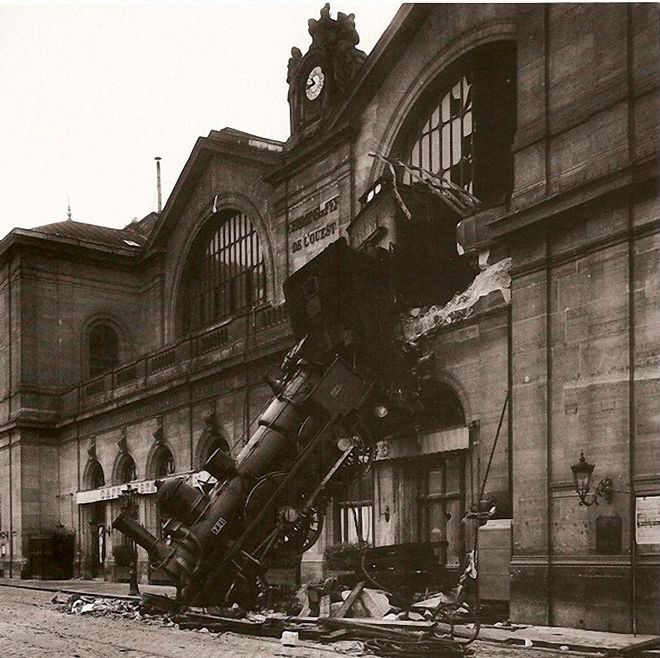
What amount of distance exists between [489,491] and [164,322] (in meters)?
19.4

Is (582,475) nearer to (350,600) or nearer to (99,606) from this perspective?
(350,600)

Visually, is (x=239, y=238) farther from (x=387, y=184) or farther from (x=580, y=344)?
(x=580, y=344)

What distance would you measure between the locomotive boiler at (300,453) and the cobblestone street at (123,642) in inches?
59.6

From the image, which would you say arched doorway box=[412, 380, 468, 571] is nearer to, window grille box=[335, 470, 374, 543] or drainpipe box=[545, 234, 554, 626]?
window grille box=[335, 470, 374, 543]

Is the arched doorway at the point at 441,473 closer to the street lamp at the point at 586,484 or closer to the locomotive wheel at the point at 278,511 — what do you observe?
the locomotive wheel at the point at 278,511

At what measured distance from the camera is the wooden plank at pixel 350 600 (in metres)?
16.8

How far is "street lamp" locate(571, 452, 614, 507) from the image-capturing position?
14.7 m

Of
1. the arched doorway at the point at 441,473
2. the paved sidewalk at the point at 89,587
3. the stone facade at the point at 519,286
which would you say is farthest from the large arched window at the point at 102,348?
the arched doorway at the point at 441,473

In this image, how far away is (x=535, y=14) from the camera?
17.2 meters

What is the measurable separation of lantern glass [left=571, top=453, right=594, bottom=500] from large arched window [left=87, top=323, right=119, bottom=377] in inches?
1034

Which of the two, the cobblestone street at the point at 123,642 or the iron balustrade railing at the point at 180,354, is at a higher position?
the iron balustrade railing at the point at 180,354

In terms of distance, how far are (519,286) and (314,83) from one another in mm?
10159

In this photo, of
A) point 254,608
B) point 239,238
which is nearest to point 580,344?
point 254,608

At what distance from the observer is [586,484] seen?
590 inches
